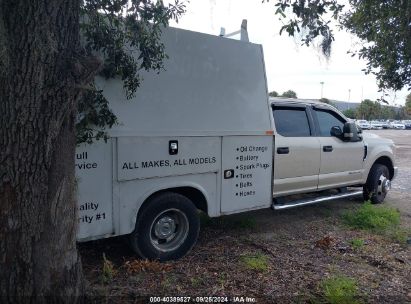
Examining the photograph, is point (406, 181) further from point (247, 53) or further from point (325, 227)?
point (247, 53)

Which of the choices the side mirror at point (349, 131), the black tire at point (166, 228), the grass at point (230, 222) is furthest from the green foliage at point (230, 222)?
the side mirror at point (349, 131)

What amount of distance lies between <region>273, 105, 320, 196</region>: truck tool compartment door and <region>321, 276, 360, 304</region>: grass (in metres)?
1.81

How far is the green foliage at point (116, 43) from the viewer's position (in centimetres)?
358

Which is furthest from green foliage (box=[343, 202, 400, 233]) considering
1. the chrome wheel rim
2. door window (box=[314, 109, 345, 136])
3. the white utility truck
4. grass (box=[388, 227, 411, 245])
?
the chrome wheel rim

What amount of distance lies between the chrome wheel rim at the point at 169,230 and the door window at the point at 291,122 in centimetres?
203

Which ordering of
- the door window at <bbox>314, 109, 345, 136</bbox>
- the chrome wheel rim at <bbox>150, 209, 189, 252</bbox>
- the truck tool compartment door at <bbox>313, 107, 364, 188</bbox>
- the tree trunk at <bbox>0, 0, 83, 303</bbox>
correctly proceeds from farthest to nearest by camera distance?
1. the door window at <bbox>314, 109, 345, 136</bbox>
2. the truck tool compartment door at <bbox>313, 107, 364, 188</bbox>
3. the chrome wheel rim at <bbox>150, 209, 189, 252</bbox>
4. the tree trunk at <bbox>0, 0, 83, 303</bbox>

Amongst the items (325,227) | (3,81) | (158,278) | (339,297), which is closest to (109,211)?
(158,278)

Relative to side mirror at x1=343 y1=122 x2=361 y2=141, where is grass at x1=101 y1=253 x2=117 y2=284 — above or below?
below

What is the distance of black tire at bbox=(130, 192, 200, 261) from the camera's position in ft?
14.3

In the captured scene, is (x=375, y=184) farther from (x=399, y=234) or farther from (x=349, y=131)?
(x=399, y=234)

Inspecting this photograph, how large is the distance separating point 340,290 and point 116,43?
10.2ft

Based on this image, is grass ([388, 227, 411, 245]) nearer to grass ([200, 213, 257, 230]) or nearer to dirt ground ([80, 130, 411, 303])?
dirt ground ([80, 130, 411, 303])

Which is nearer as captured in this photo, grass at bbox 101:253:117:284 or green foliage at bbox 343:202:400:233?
grass at bbox 101:253:117:284

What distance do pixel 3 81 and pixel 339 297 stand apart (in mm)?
3232
